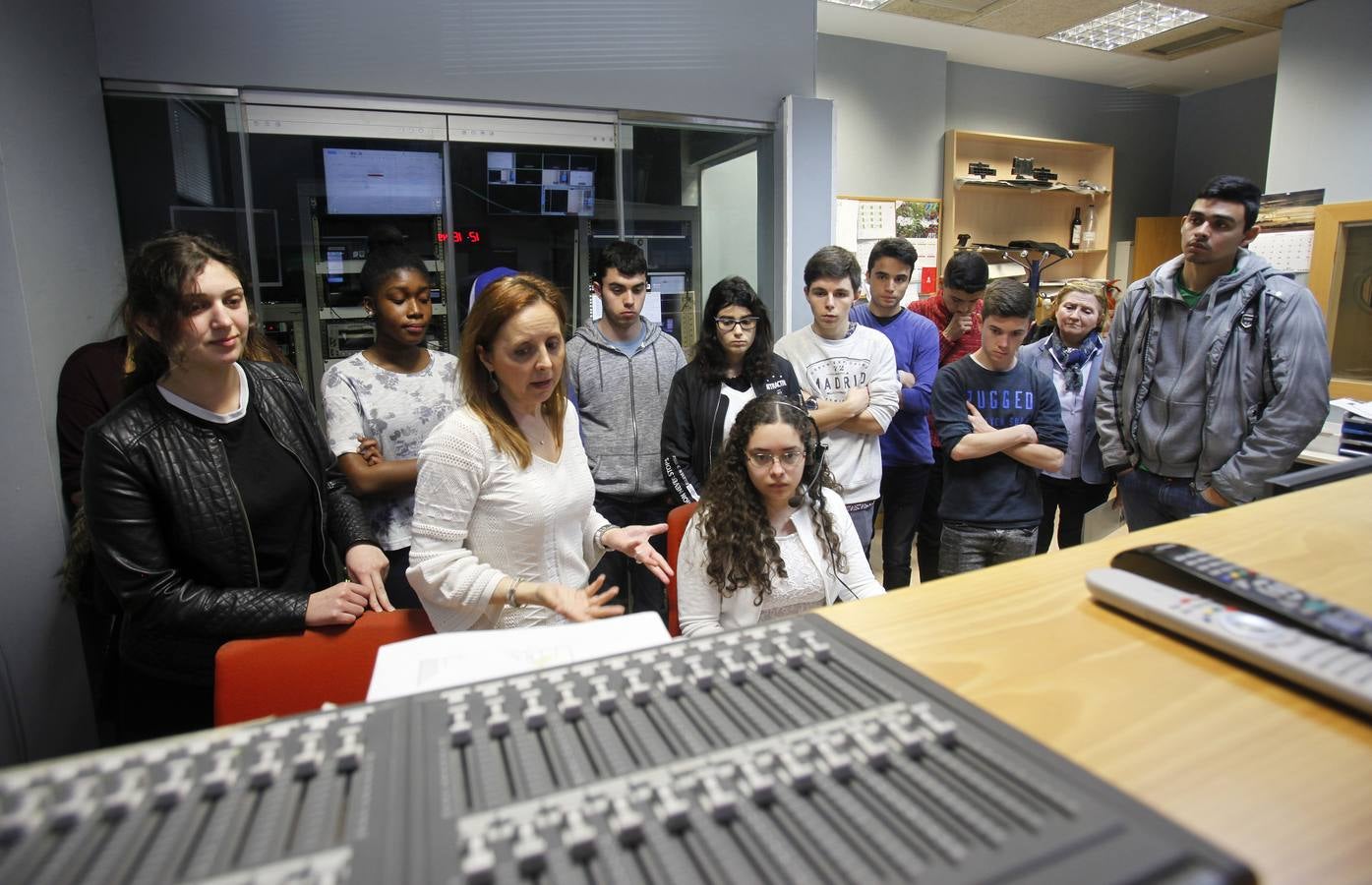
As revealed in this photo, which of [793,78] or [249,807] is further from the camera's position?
[793,78]

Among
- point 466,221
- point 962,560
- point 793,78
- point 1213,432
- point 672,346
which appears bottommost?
point 962,560

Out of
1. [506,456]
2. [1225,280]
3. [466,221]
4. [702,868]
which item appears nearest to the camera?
[702,868]

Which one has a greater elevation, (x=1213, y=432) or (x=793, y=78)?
(x=793, y=78)

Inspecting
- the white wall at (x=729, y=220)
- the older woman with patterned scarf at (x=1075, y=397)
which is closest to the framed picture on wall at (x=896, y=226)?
the white wall at (x=729, y=220)

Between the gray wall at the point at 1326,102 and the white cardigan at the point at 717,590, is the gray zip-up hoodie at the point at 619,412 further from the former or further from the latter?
the gray wall at the point at 1326,102

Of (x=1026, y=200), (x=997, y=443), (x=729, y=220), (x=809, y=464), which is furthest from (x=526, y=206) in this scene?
(x=1026, y=200)

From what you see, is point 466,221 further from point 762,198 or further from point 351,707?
point 351,707

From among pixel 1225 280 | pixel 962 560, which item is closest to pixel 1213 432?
pixel 1225 280

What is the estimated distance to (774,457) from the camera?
73.0 inches

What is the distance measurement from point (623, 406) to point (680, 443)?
0.86 ft

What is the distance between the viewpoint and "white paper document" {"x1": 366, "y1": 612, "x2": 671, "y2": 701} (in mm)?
763

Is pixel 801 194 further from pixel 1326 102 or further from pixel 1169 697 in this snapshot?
pixel 1169 697

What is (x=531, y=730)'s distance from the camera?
0.56 metres

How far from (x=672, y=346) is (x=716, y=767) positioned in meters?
2.30
